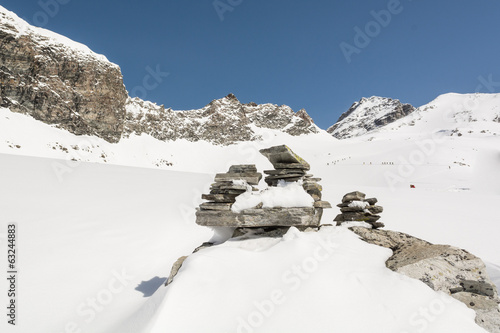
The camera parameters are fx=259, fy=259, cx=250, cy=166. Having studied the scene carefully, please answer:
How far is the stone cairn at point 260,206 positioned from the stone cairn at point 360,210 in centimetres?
218

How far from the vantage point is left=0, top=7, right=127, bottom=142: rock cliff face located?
39844 millimetres

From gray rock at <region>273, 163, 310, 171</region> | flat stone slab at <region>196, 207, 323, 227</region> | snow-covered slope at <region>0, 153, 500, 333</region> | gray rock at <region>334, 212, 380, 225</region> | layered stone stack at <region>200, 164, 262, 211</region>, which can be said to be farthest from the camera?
gray rock at <region>334, 212, 380, 225</region>

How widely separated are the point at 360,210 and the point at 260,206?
13.0 feet

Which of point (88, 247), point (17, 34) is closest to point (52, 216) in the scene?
point (88, 247)

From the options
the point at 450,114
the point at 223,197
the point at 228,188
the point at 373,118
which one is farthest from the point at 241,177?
the point at 373,118

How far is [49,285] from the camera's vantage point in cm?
642

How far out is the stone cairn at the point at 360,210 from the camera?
27.1 feet

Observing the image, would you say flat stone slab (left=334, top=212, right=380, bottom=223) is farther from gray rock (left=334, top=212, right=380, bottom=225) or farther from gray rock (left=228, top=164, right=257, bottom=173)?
gray rock (left=228, top=164, right=257, bottom=173)

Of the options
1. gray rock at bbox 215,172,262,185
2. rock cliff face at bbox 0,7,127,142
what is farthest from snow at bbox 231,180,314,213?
rock cliff face at bbox 0,7,127,142

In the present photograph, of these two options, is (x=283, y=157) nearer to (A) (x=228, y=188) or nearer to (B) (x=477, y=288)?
(A) (x=228, y=188)

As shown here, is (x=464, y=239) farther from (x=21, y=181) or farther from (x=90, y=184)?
(x=21, y=181)

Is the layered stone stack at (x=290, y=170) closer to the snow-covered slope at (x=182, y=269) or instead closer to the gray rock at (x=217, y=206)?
the snow-covered slope at (x=182, y=269)

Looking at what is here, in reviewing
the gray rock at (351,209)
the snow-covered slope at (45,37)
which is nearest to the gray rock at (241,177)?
the gray rock at (351,209)

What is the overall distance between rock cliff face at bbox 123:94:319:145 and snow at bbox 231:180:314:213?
58087 millimetres
